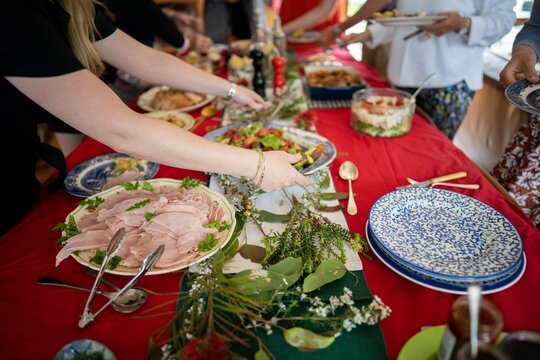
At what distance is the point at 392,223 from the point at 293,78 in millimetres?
1418

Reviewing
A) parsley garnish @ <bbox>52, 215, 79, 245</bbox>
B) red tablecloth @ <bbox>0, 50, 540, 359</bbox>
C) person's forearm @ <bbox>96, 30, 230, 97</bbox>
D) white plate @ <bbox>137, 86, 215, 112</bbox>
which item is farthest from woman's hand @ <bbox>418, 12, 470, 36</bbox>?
parsley garnish @ <bbox>52, 215, 79, 245</bbox>

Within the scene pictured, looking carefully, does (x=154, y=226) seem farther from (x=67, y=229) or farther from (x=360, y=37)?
(x=360, y=37)

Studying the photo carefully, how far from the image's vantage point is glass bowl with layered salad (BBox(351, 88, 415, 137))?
148 centimetres

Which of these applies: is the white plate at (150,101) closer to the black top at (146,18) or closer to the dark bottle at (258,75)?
the dark bottle at (258,75)

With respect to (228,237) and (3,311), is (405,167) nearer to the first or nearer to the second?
(228,237)

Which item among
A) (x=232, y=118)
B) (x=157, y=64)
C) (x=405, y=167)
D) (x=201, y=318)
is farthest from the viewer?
(x=232, y=118)

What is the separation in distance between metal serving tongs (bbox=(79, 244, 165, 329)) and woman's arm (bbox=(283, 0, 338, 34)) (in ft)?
8.56

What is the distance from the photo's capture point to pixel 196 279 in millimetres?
803

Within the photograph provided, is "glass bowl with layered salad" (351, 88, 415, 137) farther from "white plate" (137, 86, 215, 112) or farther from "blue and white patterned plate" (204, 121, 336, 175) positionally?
"white plate" (137, 86, 215, 112)

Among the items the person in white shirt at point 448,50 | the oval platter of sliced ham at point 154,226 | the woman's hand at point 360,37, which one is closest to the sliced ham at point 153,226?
the oval platter of sliced ham at point 154,226

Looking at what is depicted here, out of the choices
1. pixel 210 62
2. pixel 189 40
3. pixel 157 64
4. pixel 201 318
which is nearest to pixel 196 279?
pixel 201 318

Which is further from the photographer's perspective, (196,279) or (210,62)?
(210,62)

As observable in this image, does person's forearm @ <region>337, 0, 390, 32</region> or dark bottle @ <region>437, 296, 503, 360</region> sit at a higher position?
person's forearm @ <region>337, 0, 390, 32</region>

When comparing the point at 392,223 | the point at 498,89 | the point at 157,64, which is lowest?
the point at 498,89
